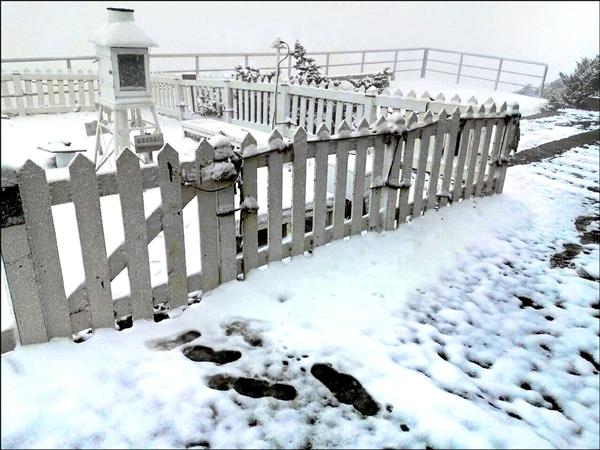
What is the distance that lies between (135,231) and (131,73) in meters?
3.85

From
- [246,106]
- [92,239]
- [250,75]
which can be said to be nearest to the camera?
[92,239]

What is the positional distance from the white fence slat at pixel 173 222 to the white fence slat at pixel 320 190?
121 centimetres

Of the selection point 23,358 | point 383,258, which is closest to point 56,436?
point 23,358

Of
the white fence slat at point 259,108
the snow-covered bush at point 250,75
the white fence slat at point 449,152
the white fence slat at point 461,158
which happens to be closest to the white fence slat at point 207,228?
the white fence slat at point 449,152

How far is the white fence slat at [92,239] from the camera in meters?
2.39

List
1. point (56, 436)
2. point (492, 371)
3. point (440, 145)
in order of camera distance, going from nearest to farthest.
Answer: point (56, 436) → point (492, 371) → point (440, 145)

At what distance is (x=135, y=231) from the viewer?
2689 mm

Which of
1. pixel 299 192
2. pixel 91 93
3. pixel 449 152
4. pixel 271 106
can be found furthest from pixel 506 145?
pixel 91 93

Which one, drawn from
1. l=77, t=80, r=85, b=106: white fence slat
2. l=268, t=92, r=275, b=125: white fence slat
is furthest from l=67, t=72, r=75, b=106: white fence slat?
l=268, t=92, r=275, b=125: white fence slat

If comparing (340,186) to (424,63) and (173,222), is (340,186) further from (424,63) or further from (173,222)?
(424,63)

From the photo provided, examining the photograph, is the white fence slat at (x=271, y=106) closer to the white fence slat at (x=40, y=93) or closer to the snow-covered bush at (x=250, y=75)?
the snow-covered bush at (x=250, y=75)

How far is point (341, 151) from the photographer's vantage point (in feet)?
12.1

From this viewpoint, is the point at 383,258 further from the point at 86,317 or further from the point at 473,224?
the point at 86,317

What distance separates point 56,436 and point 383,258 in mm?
2701
